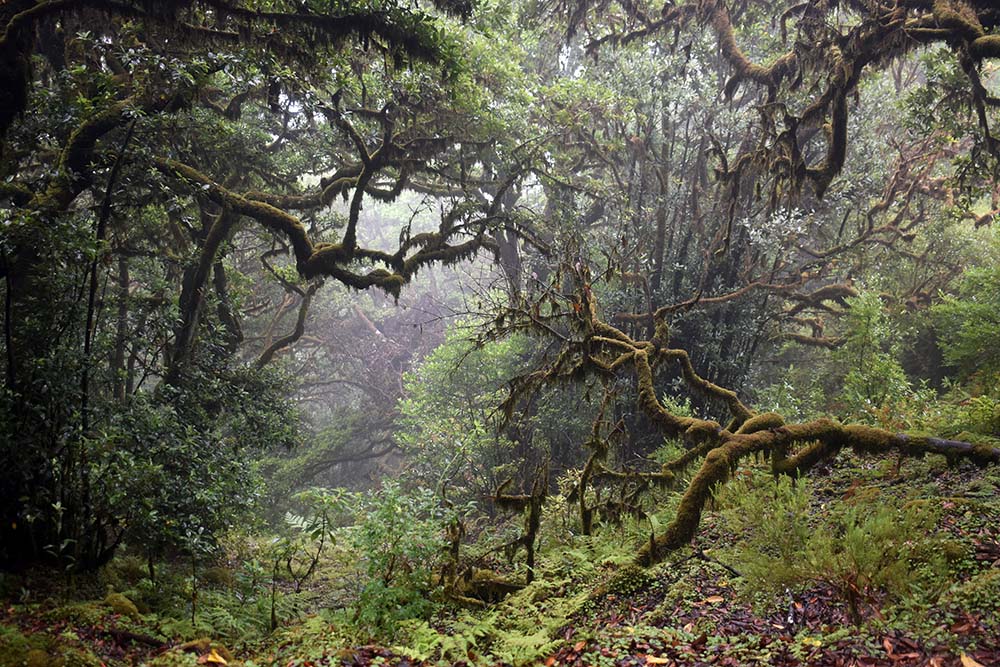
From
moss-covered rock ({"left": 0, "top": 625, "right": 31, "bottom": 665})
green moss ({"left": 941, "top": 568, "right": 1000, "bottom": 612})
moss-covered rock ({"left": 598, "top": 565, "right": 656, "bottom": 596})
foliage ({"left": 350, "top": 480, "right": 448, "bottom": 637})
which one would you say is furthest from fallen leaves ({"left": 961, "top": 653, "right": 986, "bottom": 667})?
moss-covered rock ({"left": 0, "top": 625, "right": 31, "bottom": 665})

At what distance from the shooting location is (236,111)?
34.4 ft

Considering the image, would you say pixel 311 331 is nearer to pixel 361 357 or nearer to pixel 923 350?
pixel 361 357

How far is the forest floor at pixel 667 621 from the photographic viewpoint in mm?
3941

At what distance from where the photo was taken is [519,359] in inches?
625

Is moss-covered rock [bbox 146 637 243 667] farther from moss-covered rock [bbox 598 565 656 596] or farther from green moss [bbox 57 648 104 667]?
moss-covered rock [bbox 598 565 656 596]

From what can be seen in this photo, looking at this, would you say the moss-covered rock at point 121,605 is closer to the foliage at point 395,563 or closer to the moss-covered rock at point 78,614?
the moss-covered rock at point 78,614

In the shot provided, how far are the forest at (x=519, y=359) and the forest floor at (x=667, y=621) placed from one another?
35 millimetres

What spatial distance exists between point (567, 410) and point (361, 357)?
14.4 meters

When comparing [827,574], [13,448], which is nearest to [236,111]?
[13,448]

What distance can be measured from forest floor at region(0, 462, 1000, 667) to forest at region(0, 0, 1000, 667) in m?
0.03

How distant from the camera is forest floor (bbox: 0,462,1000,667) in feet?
12.9

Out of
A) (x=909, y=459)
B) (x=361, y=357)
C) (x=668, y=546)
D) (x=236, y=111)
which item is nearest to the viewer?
(x=668, y=546)

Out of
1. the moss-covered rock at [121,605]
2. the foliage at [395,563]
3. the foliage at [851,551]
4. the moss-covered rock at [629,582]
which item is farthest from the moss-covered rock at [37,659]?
the foliage at [851,551]

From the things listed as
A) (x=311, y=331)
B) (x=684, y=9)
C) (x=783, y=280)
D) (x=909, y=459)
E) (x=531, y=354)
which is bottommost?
(x=909, y=459)
